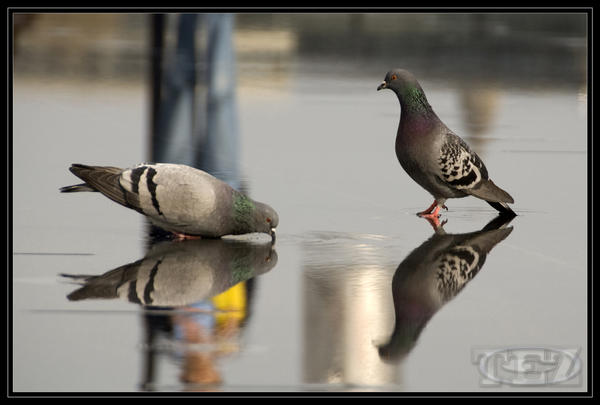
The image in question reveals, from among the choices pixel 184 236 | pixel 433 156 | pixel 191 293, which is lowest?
pixel 191 293

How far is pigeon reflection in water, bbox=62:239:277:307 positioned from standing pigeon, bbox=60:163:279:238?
134mm

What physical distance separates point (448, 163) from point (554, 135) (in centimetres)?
454

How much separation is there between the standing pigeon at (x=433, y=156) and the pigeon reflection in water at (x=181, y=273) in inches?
62.1

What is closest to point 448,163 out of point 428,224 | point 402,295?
point 428,224

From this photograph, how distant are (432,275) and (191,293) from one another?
1561 mm

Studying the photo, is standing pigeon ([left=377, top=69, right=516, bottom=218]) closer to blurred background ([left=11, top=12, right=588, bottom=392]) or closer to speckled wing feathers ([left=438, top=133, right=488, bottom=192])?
speckled wing feathers ([left=438, top=133, right=488, bottom=192])

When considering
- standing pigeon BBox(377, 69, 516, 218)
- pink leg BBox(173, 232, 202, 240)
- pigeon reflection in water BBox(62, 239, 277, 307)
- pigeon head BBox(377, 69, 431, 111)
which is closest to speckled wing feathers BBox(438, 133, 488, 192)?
standing pigeon BBox(377, 69, 516, 218)

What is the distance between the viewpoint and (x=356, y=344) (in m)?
5.58

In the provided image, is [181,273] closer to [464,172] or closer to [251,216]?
[251,216]

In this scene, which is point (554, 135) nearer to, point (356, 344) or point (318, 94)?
point (318, 94)

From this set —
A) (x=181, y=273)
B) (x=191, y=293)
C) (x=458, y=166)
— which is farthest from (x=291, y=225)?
(x=191, y=293)

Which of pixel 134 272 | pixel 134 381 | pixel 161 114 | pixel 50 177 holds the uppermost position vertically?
pixel 161 114

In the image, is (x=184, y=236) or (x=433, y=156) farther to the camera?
(x=433, y=156)

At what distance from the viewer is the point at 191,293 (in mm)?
6375
